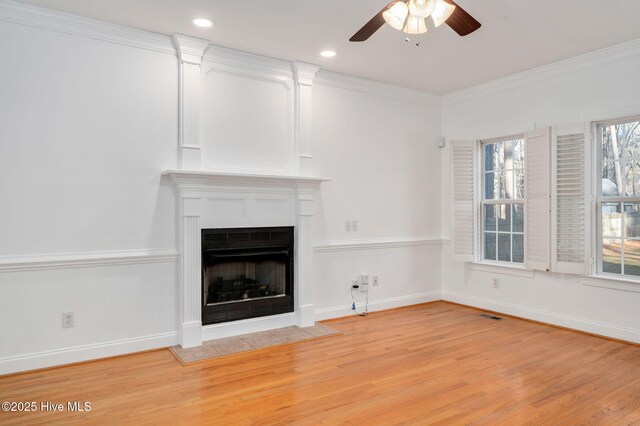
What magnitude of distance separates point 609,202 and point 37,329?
17.1 ft

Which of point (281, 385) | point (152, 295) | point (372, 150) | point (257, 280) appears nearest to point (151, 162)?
point (152, 295)

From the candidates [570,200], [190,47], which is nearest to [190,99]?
[190,47]

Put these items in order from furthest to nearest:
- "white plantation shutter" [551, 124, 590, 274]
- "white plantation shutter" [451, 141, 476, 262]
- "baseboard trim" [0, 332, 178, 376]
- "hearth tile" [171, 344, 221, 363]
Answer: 1. "white plantation shutter" [451, 141, 476, 262]
2. "white plantation shutter" [551, 124, 590, 274]
3. "hearth tile" [171, 344, 221, 363]
4. "baseboard trim" [0, 332, 178, 376]

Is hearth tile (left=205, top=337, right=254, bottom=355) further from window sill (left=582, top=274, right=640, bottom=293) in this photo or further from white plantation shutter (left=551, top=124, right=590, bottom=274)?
window sill (left=582, top=274, right=640, bottom=293)

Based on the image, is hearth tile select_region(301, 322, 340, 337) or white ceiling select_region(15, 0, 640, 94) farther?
hearth tile select_region(301, 322, 340, 337)

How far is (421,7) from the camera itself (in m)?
2.27

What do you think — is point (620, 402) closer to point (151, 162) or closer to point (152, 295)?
point (152, 295)

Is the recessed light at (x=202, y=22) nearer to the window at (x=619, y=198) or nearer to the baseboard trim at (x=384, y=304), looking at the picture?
the baseboard trim at (x=384, y=304)

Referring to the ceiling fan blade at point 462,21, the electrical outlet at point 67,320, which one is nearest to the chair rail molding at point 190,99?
the electrical outlet at point 67,320

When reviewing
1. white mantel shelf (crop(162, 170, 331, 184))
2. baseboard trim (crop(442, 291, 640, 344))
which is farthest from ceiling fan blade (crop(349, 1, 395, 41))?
baseboard trim (crop(442, 291, 640, 344))

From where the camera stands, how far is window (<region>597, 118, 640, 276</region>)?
13.0ft

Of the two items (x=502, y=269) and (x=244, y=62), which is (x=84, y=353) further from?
(x=502, y=269)

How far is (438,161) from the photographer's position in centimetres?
567

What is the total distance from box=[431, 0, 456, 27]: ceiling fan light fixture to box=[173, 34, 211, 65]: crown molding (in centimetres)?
229
